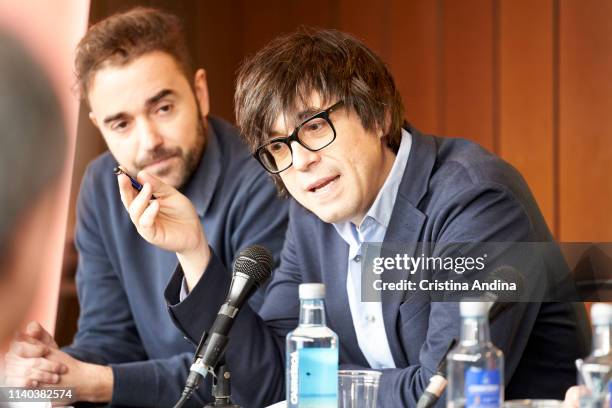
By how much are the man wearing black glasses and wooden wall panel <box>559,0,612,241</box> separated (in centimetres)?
163

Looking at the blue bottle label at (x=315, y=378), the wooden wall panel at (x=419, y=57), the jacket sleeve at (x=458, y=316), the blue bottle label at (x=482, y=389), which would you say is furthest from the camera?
the wooden wall panel at (x=419, y=57)

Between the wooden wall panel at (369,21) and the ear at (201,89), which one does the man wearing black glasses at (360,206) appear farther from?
the wooden wall panel at (369,21)

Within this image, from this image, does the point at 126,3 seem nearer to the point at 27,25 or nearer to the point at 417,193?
the point at 27,25

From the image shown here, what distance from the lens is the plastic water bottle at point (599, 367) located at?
1136 mm

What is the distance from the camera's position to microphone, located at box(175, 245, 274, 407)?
1348mm

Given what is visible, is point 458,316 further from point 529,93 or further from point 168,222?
point 529,93

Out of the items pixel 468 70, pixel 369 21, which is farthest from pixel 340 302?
pixel 369 21

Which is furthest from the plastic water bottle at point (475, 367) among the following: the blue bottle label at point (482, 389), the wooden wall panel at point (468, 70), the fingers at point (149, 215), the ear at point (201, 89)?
the wooden wall panel at point (468, 70)

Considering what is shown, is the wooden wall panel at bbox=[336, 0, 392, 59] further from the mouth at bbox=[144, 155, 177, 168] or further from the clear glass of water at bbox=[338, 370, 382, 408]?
→ the clear glass of water at bbox=[338, 370, 382, 408]

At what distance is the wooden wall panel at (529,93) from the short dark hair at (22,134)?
170 centimetres

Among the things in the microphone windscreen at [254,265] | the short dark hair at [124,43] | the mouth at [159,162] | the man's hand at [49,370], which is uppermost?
Answer: the short dark hair at [124,43]

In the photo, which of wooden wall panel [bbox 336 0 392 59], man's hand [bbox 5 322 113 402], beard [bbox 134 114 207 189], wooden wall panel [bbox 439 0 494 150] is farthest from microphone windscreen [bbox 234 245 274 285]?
wooden wall panel [bbox 336 0 392 59]

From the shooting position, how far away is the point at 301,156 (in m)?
1.72

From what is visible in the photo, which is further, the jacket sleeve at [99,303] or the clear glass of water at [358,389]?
the jacket sleeve at [99,303]
